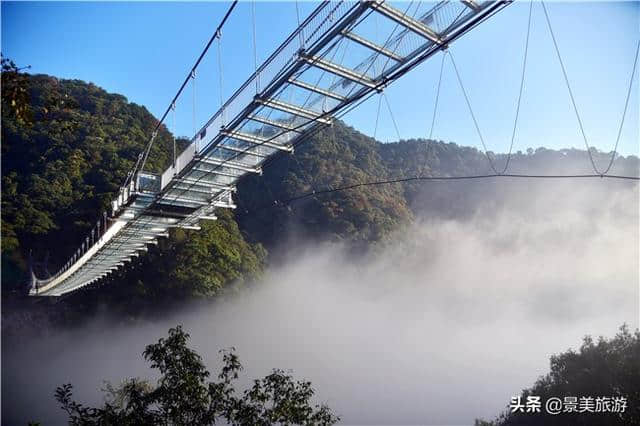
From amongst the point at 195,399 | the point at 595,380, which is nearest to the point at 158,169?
the point at 595,380

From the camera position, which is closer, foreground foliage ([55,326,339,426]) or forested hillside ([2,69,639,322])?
foreground foliage ([55,326,339,426])

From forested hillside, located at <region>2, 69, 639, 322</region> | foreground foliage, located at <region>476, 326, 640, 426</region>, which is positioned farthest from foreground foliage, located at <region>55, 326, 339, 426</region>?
forested hillside, located at <region>2, 69, 639, 322</region>

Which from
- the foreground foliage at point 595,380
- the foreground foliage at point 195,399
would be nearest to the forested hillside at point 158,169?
the foreground foliage at point 595,380

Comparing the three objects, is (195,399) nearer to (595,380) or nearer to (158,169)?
(595,380)

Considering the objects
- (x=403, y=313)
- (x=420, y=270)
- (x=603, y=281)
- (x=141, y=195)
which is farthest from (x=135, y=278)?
(x=603, y=281)

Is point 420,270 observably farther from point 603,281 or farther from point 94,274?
point 94,274

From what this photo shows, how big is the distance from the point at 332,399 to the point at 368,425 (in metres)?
2.88

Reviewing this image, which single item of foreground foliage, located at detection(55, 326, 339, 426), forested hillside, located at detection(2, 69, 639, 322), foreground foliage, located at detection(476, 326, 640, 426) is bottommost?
foreground foliage, located at detection(476, 326, 640, 426)

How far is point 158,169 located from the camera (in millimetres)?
29969

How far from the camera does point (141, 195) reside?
9953 mm

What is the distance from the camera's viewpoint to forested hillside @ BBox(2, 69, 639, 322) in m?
27.6

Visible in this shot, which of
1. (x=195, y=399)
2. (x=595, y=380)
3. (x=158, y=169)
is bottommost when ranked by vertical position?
(x=595, y=380)

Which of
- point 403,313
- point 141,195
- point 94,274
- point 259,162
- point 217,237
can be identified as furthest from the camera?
point 403,313

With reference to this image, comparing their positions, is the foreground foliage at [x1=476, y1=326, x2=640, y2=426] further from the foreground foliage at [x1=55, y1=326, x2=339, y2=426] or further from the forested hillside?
the forested hillside
